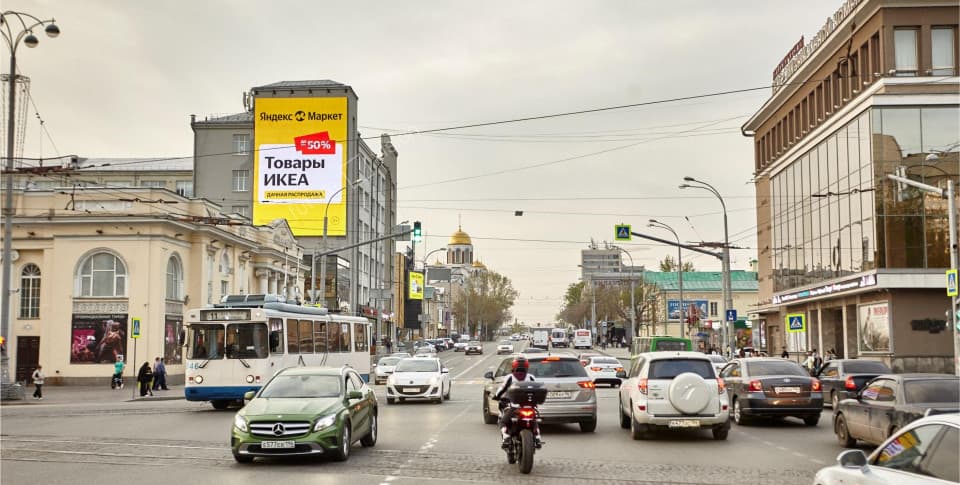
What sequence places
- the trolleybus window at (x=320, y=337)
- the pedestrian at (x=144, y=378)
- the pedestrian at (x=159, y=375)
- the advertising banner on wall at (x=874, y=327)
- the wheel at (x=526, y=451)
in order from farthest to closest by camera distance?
the advertising banner on wall at (x=874, y=327)
the pedestrian at (x=159, y=375)
the pedestrian at (x=144, y=378)
the trolleybus window at (x=320, y=337)
the wheel at (x=526, y=451)

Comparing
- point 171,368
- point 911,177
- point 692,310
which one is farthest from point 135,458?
point 692,310

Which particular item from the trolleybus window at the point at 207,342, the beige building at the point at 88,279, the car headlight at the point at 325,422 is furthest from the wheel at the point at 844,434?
the beige building at the point at 88,279

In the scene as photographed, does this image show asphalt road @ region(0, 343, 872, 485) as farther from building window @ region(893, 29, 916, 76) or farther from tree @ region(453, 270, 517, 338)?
tree @ region(453, 270, 517, 338)

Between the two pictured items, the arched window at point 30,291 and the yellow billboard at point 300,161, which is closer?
the arched window at point 30,291

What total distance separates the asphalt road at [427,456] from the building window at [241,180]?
56.4 m

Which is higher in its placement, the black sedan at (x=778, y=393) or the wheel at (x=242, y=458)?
the black sedan at (x=778, y=393)

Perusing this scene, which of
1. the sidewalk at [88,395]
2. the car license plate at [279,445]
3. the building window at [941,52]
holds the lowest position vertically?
the sidewalk at [88,395]

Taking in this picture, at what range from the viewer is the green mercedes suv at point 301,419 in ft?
45.2

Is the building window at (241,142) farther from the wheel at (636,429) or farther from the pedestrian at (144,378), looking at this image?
the wheel at (636,429)

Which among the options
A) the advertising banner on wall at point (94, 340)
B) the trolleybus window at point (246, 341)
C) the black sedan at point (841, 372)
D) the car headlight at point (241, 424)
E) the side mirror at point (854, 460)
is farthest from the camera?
the advertising banner on wall at point (94, 340)

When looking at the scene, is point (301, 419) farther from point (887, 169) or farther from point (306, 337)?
point (887, 169)

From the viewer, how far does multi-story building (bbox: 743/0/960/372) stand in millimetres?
41094

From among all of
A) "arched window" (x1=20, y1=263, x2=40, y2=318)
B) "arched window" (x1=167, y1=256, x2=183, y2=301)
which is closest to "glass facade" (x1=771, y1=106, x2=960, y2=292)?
"arched window" (x1=167, y1=256, x2=183, y2=301)

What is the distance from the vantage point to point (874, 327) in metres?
43.3
